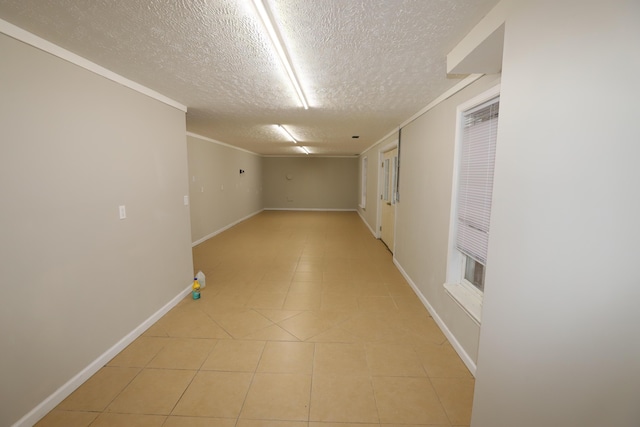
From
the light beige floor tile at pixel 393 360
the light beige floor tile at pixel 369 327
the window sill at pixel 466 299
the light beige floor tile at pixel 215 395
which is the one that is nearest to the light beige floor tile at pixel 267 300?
the light beige floor tile at pixel 369 327

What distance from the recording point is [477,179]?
2.15m

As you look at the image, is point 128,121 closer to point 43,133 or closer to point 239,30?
point 43,133

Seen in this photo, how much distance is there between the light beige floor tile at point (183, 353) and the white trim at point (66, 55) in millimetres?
2302

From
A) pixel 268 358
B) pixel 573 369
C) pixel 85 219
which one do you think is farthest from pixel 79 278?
Result: pixel 573 369

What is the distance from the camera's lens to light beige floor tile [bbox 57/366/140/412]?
5.88 feet

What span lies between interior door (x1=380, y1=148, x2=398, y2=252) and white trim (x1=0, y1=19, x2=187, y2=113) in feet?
13.5

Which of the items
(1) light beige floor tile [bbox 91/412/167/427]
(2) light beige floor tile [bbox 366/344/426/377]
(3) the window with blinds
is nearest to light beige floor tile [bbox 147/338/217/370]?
(1) light beige floor tile [bbox 91/412/167/427]

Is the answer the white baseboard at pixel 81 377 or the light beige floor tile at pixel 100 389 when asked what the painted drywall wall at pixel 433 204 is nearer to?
the light beige floor tile at pixel 100 389

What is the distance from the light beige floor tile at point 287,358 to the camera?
2.15 metres

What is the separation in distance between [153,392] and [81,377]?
0.56 metres

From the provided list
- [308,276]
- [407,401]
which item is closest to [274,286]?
[308,276]

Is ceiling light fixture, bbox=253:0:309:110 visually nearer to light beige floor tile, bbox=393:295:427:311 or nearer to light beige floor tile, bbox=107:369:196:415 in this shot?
light beige floor tile, bbox=107:369:196:415

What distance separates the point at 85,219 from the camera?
1987 mm

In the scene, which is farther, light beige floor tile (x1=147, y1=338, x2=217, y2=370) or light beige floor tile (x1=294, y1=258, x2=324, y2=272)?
light beige floor tile (x1=294, y1=258, x2=324, y2=272)
